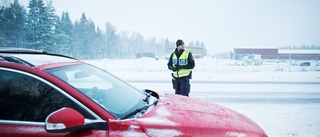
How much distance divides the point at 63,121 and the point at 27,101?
58 cm

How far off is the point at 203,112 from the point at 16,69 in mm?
1806

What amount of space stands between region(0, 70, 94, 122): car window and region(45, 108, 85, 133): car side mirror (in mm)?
193

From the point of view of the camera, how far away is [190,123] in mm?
1796

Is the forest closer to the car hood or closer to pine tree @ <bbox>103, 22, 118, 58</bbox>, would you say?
pine tree @ <bbox>103, 22, 118, 58</bbox>

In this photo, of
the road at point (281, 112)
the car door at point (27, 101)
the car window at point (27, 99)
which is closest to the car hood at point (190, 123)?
the car door at point (27, 101)

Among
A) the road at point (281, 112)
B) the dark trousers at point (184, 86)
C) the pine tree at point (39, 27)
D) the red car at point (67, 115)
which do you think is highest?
the pine tree at point (39, 27)

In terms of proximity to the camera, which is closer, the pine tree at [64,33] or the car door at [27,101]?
the car door at [27,101]

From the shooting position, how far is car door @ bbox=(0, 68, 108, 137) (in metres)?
1.64

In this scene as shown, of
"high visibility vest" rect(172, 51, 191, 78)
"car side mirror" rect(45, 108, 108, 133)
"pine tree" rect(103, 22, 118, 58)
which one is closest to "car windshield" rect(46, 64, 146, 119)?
"car side mirror" rect(45, 108, 108, 133)

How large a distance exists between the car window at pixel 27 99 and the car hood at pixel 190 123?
66 centimetres

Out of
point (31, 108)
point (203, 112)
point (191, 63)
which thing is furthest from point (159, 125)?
point (191, 63)

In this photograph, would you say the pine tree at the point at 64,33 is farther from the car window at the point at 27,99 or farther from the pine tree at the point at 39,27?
the car window at the point at 27,99

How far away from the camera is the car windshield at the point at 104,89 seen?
1919 mm

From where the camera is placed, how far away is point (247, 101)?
6828 millimetres
